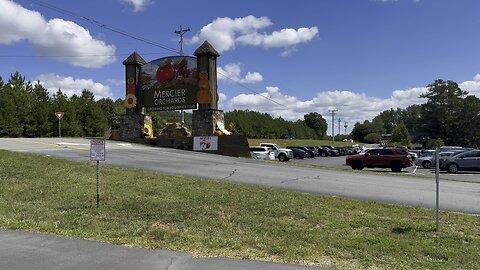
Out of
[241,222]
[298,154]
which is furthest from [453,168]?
[298,154]

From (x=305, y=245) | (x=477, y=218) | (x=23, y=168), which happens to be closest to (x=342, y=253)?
(x=305, y=245)

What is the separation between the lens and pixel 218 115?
28.4 metres

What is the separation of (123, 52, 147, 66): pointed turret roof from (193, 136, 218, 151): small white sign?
25.3 ft

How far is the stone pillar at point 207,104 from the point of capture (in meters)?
27.7

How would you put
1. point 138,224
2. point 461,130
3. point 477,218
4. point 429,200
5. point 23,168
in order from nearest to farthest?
1. point 138,224
2. point 477,218
3. point 429,200
4. point 23,168
5. point 461,130

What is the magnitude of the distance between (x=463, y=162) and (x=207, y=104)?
17058mm

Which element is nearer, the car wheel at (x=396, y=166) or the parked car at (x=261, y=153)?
the car wheel at (x=396, y=166)

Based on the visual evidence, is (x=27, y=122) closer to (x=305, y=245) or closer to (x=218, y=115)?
(x=218, y=115)

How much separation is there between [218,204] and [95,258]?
13.1 ft

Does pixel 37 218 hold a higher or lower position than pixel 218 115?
lower

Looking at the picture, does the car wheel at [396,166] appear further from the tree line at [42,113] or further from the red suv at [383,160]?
the tree line at [42,113]

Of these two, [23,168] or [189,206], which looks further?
[23,168]

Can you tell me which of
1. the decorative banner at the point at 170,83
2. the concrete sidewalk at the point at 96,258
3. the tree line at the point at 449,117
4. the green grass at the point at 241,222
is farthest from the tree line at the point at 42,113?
the tree line at the point at 449,117

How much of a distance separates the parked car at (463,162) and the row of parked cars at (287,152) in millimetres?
13999
